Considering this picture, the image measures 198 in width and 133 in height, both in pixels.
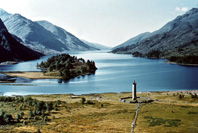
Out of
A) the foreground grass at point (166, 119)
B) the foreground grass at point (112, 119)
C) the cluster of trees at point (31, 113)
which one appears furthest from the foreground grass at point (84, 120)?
the foreground grass at point (166, 119)

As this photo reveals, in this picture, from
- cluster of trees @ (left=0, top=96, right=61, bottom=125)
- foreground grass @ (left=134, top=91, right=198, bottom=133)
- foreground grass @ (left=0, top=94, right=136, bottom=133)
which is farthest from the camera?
cluster of trees @ (left=0, top=96, right=61, bottom=125)

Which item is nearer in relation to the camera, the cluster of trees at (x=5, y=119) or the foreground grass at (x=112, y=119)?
the foreground grass at (x=112, y=119)

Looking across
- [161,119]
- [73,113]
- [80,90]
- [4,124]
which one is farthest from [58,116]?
[80,90]

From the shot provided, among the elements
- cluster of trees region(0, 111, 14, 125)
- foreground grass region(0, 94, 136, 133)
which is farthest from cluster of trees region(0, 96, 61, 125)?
foreground grass region(0, 94, 136, 133)

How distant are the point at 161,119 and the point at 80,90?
104m

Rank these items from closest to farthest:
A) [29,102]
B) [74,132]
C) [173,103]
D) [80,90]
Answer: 1. [74,132]
2. [173,103]
3. [29,102]
4. [80,90]

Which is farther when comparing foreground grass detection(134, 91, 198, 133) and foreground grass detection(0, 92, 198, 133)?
foreground grass detection(0, 92, 198, 133)

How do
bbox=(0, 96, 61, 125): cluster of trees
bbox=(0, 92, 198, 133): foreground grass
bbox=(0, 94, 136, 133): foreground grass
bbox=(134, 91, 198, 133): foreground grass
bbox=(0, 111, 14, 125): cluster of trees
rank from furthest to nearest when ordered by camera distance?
bbox=(0, 96, 61, 125): cluster of trees
bbox=(0, 111, 14, 125): cluster of trees
bbox=(0, 94, 136, 133): foreground grass
bbox=(0, 92, 198, 133): foreground grass
bbox=(134, 91, 198, 133): foreground grass

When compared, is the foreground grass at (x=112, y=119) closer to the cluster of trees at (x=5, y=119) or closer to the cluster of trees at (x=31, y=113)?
the cluster of trees at (x=31, y=113)

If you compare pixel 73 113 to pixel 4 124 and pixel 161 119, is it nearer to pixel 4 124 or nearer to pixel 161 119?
pixel 4 124

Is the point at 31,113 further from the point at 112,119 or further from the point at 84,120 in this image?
the point at 112,119

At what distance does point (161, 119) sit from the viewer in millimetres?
69750

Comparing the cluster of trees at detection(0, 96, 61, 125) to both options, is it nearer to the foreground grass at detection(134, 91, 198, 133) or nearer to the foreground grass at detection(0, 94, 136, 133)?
the foreground grass at detection(0, 94, 136, 133)

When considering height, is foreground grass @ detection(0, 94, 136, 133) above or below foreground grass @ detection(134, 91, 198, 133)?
below
